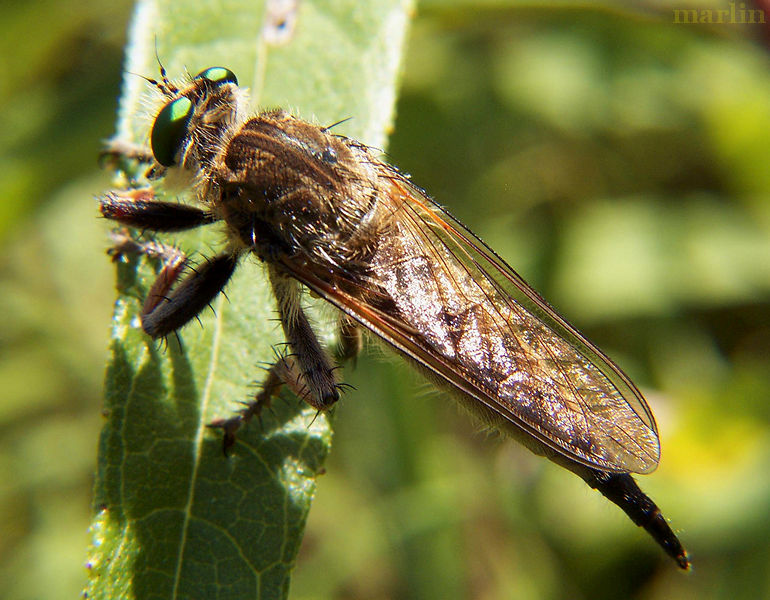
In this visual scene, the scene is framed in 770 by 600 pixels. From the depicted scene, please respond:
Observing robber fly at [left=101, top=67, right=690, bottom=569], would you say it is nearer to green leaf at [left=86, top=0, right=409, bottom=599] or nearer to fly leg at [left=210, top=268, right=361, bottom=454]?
fly leg at [left=210, top=268, right=361, bottom=454]

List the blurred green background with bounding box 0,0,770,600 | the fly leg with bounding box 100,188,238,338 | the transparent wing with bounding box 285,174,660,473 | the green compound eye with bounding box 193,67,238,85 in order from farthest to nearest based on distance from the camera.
A: the blurred green background with bounding box 0,0,770,600 < the green compound eye with bounding box 193,67,238,85 < the fly leg with bounding box 100,188,238,338 < the transparent wing with bounding box 285,174,660,473

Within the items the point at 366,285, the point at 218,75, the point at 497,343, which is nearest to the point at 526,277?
the point at 497,343

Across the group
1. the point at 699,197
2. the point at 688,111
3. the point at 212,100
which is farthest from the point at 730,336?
the point at 212,100

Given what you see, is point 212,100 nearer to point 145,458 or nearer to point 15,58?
point 145,458

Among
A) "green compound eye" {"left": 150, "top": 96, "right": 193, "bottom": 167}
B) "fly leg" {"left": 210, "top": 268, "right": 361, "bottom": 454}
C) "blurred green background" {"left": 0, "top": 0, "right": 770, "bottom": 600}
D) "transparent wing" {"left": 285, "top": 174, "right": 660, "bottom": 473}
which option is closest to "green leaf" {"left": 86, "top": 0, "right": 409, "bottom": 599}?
"fly leg" {"left": 210, "top": 268, "right": 361, "bottom": 454}

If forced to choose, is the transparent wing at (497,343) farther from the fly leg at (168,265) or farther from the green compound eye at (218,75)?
the green compound eye at (218,75)
